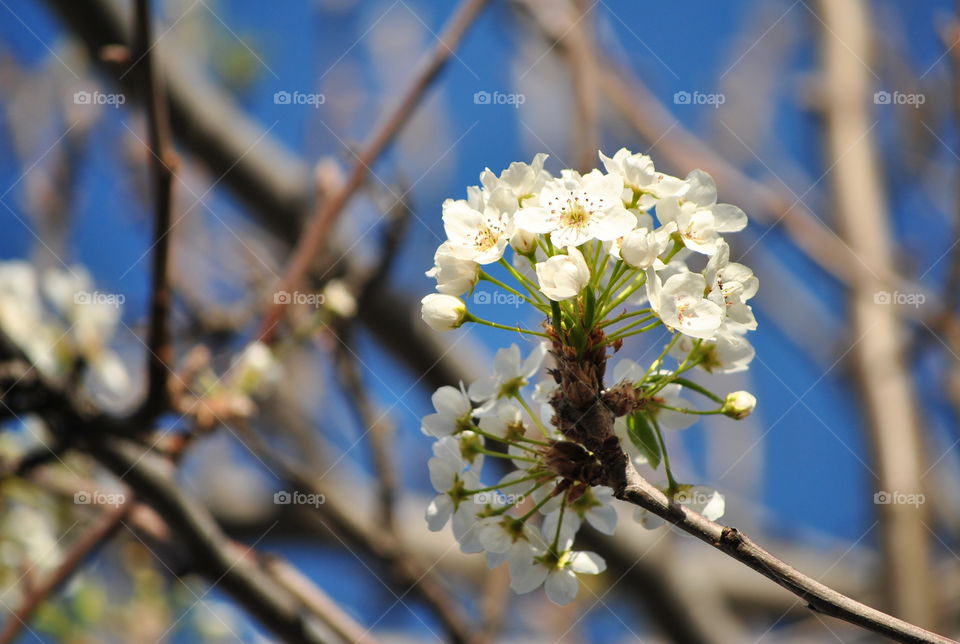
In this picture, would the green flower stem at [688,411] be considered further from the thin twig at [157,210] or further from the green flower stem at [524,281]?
the thin twig at [157,210]

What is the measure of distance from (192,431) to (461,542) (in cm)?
110

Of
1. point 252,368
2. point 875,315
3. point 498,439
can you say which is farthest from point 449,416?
point 875,315

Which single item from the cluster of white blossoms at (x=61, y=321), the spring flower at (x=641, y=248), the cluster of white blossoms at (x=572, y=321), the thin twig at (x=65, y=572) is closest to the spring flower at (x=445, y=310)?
the cluster of white blossoms at (x=572, y=321)

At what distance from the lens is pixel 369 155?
221cm

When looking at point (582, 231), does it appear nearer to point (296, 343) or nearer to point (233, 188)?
point (296, 343)

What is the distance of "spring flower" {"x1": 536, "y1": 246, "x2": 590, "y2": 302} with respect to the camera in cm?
104

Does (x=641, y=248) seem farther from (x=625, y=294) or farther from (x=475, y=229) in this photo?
(x=475, y=229)

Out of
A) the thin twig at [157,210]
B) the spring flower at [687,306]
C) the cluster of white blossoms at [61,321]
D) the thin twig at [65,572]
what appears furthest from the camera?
the cluster of white blossoms at [61,321]

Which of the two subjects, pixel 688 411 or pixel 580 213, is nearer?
pixel 580 213

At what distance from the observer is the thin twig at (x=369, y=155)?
2.17 meters

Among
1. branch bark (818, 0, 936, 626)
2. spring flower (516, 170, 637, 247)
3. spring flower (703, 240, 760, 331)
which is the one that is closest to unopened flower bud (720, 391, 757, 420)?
spring flower (703, 240, 760, 331)

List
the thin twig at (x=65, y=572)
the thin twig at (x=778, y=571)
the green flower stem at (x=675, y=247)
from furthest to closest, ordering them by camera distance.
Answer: the thin twig at (x=65, y=572) < the green flower stem at (x=675, y=247) < the thin twig at (x=778, y=571)

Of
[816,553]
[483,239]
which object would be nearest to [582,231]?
[483,239]

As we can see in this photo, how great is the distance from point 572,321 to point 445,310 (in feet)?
0.60
